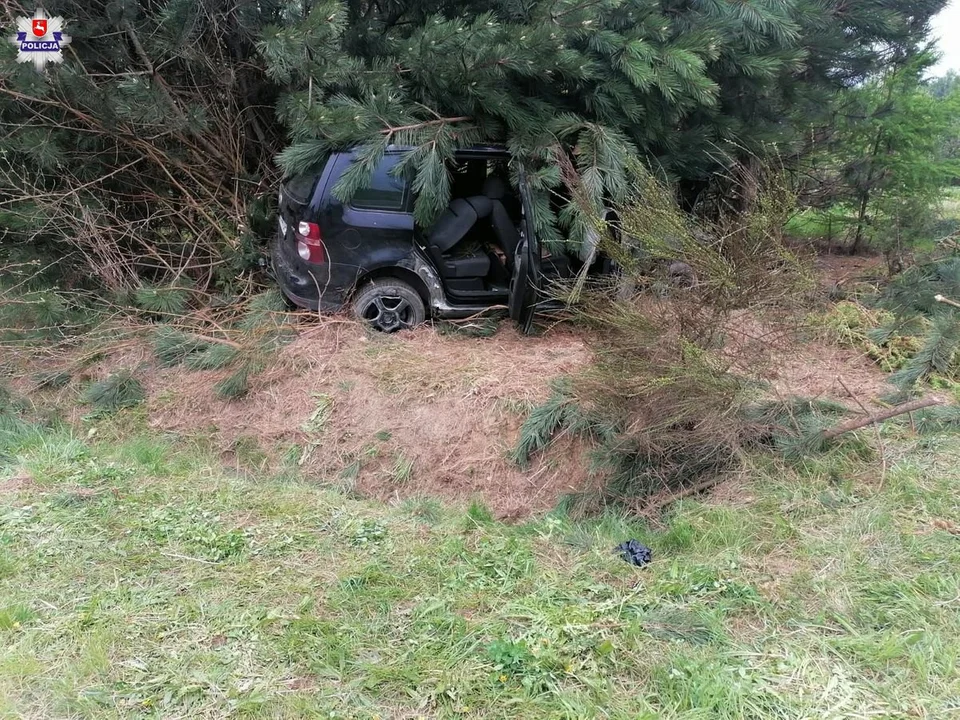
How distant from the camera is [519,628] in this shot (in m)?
2.73

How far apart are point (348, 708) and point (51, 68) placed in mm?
5994

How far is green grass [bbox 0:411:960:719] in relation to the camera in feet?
7.73

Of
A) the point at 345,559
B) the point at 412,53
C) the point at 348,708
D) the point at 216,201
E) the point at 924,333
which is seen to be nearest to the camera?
the point at 348,708

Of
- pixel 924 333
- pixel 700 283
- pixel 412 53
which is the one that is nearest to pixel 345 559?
pixel 700 283

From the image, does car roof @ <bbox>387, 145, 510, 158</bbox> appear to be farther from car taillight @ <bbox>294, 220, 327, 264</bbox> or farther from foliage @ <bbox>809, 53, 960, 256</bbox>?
foliage @ <bbox>809, 53, 960, 256</bbox>

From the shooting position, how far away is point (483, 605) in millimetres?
2936

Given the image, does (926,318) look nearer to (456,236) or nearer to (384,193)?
(456,236)

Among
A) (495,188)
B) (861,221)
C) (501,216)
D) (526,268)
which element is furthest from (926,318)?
(861,221)

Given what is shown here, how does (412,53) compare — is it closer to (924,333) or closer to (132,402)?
(132,402)

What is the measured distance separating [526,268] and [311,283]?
1910 mm

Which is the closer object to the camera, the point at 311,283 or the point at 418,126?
the point at 418,126

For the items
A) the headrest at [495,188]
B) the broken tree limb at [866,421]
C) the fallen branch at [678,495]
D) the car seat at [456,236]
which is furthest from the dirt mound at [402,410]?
the broken tree limb at [866,421]

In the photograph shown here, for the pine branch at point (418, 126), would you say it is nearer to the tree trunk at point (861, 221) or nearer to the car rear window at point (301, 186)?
the car rear window at point (301, 186)

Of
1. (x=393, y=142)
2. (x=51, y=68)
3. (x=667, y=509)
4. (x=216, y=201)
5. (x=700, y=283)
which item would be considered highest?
(x=51, y=68)
